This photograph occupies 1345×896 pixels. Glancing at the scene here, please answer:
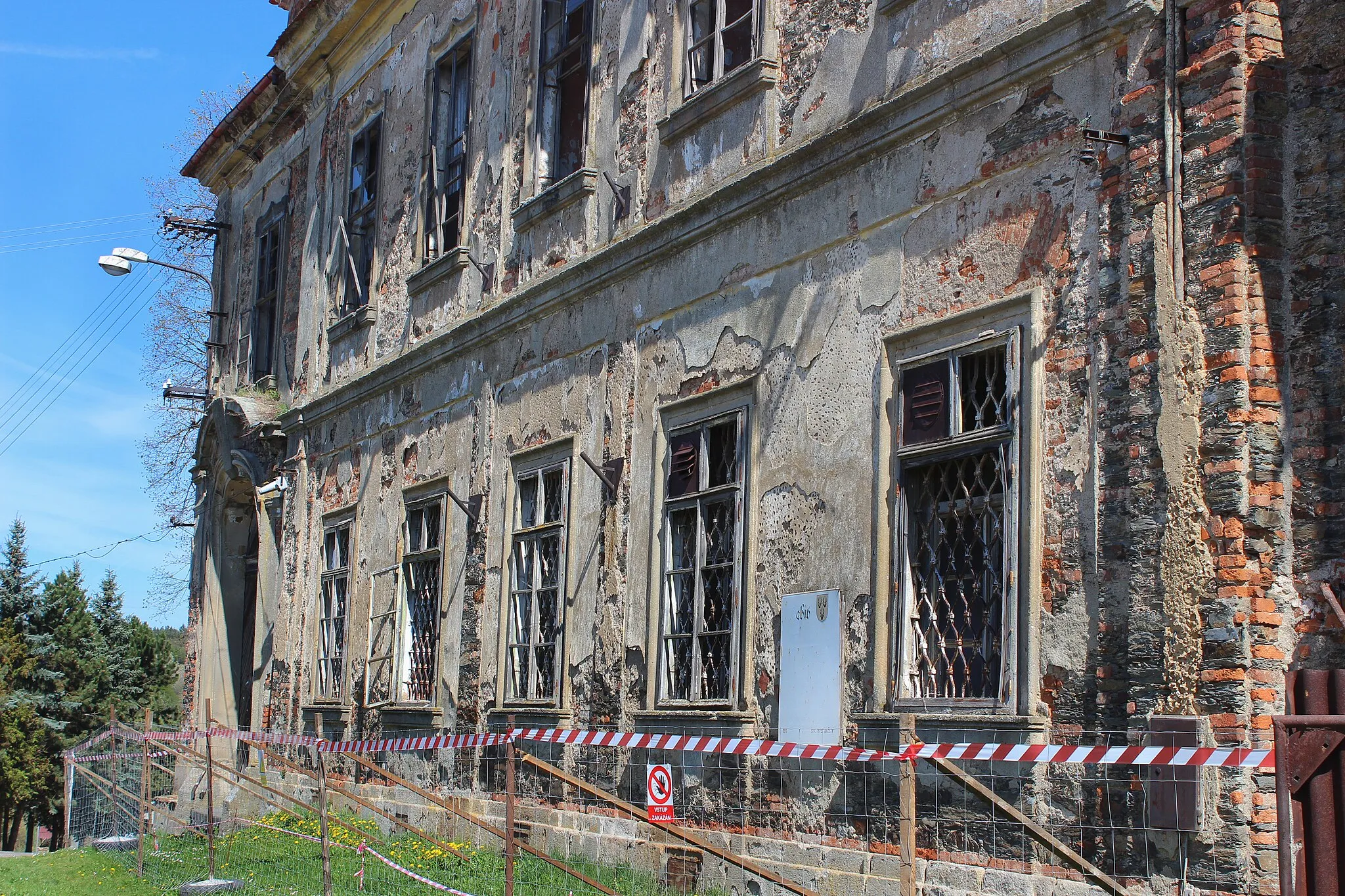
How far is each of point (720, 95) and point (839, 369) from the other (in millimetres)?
2501

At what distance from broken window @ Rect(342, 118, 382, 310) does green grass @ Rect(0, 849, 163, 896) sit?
6345 mm

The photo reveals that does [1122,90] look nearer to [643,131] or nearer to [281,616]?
[643,131]

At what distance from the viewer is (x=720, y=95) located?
1053cm

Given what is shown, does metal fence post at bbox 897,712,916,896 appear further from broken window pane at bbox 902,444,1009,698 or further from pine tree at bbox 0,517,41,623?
pine tree at bbox 0,517,41,623

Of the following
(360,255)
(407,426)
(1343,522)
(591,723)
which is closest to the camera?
(1343,522)

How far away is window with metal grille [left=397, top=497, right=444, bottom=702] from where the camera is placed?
14531mm

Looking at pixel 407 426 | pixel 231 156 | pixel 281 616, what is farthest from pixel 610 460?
pixel 231 156

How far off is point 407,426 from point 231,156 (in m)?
8.06

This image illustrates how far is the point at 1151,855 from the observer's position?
6609 millimetres

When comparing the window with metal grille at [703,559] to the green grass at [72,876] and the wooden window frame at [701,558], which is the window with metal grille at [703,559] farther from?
the green grass at [72,876]

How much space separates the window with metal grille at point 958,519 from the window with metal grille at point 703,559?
5.65ft

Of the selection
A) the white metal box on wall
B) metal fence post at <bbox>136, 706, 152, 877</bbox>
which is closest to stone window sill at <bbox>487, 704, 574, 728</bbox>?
the white metal box on wall

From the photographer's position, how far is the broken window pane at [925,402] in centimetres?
825

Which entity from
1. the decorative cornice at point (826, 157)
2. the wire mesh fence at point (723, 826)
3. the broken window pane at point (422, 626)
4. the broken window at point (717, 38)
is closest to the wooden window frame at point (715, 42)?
the broken window at point (717, 38)
